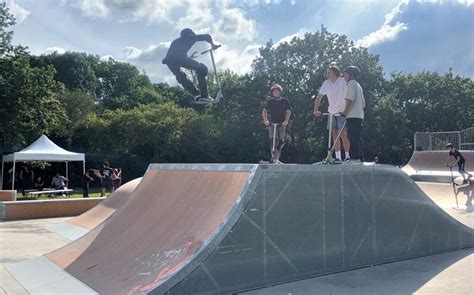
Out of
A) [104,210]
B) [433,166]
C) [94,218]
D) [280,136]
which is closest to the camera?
[280,136]

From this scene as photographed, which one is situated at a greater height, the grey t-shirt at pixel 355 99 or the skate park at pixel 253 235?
the grey t-shirt at pixel 355 99

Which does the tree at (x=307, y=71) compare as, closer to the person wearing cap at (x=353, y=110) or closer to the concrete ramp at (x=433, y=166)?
the concrete ramp at (x=433, y=166)

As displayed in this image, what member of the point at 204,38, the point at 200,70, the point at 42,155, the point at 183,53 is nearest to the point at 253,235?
the point at 200,70

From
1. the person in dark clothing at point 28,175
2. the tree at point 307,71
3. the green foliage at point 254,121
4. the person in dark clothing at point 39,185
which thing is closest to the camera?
the person in dark clothing at point 39,185

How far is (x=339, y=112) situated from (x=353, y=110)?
260mm

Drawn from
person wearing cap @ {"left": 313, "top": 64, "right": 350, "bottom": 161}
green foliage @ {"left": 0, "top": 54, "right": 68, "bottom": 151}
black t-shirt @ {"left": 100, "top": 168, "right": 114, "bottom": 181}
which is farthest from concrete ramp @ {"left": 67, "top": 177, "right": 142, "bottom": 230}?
green foliage @ {"left": 0, "top": 54, "right": 68, "bottom": 151}

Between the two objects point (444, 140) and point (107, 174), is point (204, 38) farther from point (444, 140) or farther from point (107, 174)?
point (444, 140)

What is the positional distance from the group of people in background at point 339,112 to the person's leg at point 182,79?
1365 mm

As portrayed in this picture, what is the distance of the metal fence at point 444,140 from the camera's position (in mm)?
23294

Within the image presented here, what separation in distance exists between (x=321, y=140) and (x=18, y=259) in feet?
92.7

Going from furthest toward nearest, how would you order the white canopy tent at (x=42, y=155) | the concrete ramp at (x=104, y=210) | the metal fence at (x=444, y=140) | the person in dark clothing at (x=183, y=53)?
the metal fence at (x=444, y=140) → the white canopy tent at (x=42, y=155) → the concrete ramp at (x=104, y=210) → the person in dark clothing at (x=183, y=53)

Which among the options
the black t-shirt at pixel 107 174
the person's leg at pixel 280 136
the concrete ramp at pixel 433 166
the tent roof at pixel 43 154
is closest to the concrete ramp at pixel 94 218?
the person's leg at pixel 280 136

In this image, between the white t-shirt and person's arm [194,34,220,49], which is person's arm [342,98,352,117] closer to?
the white t-shirt

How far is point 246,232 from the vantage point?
16.4 ft
